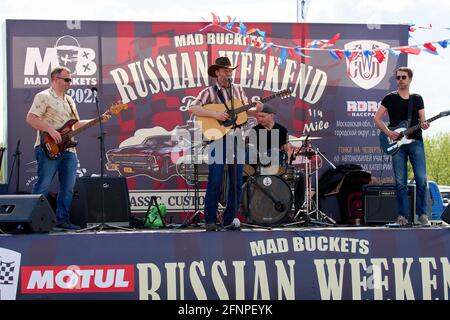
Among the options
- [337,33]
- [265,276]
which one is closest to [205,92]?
[265,276]

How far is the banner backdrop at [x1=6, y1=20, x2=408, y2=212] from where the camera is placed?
9.41m

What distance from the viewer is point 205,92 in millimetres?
7297

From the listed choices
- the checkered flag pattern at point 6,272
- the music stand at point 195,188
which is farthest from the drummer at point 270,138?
the checkered flag pattern at point 6,272

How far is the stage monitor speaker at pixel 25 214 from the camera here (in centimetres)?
646

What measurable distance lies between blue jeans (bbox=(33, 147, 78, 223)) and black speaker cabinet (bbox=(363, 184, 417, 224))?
3.31 meters

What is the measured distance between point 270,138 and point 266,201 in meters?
1.12

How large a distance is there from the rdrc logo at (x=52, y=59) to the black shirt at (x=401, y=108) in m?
4.05

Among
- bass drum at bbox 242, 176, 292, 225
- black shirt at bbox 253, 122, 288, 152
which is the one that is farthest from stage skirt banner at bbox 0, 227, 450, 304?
black shirt at bbox 253, 122, 288, 152

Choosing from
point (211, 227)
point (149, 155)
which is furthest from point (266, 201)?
point (149, 155)

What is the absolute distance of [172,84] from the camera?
962cm

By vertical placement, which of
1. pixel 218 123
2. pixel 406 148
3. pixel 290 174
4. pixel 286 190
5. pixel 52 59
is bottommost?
pixel 286 190

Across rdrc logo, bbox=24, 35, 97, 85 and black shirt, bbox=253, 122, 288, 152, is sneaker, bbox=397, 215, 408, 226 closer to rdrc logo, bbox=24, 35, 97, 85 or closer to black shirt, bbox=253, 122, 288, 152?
black shirt, bbox=253, 122, 288, 152

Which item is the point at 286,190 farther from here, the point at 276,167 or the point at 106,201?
the point at 106,201

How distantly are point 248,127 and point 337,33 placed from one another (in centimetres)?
172
